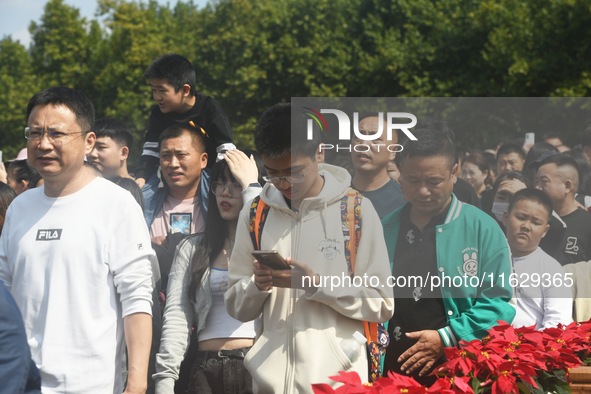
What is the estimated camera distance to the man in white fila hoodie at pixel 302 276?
4.69 meters

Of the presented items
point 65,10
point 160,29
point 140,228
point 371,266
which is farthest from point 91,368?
point 65,10

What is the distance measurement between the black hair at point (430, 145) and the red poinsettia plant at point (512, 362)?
0.87 m

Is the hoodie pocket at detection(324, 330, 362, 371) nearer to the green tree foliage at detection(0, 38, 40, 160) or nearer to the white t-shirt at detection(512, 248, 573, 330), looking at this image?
the white t-shirt at detection(512, 248, 573, 330)

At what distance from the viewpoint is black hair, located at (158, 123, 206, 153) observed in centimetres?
645

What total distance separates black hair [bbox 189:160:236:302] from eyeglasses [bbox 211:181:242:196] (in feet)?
0.08

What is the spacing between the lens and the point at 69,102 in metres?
4.97

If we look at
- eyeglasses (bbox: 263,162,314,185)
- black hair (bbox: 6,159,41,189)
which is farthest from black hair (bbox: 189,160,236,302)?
black hair (bbox: 6,159,41,189)

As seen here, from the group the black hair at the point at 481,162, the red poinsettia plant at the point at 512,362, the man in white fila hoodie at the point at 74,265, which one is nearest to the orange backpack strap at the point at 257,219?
the man in white fila hoodie at the point at 74,265

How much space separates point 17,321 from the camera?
3449 mm

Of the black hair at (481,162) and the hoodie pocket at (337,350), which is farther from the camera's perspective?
the black hair at (481,162)

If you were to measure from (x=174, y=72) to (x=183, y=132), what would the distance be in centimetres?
54

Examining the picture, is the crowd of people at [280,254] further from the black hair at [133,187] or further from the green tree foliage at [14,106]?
the green tree foliage at [14,106]

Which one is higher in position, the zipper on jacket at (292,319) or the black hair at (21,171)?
the black hair at (21,171)

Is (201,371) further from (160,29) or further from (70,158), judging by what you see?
(160,29)
